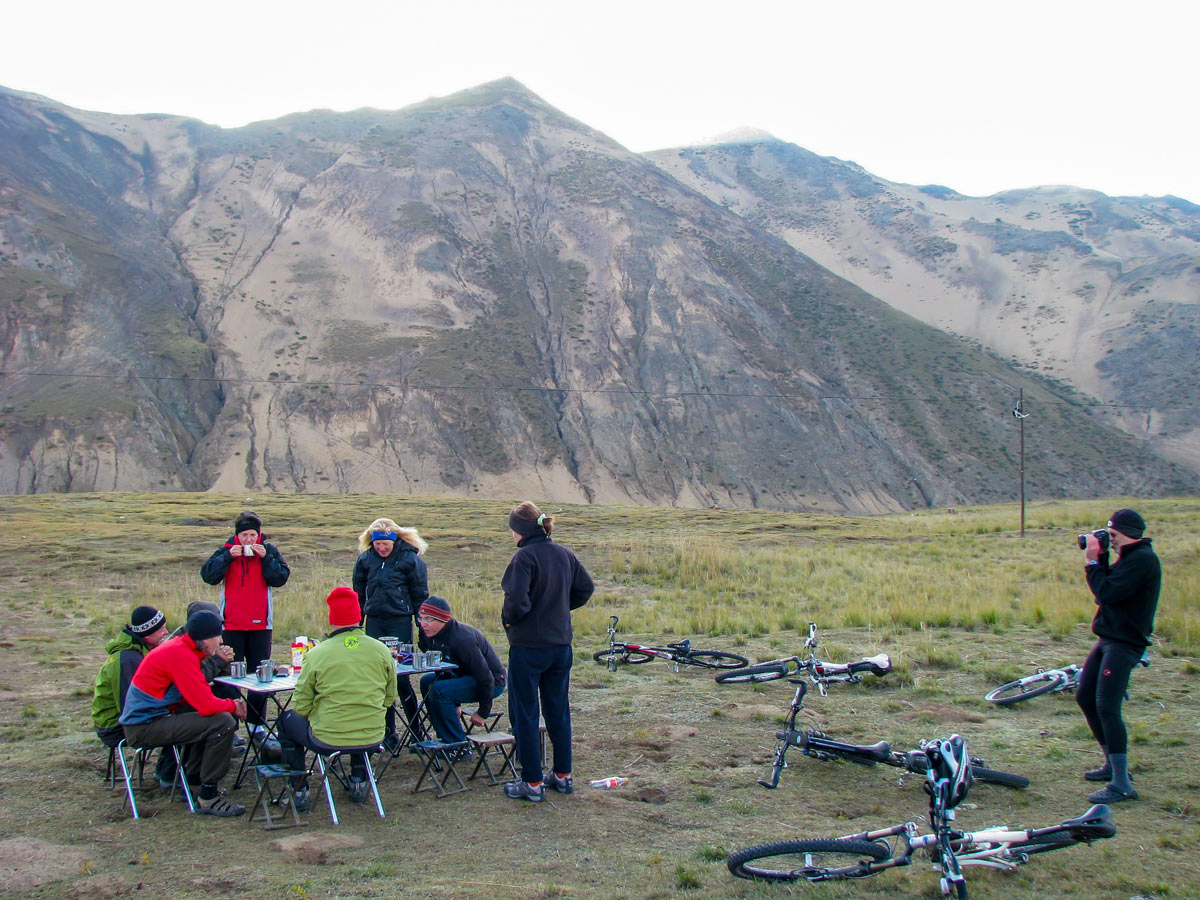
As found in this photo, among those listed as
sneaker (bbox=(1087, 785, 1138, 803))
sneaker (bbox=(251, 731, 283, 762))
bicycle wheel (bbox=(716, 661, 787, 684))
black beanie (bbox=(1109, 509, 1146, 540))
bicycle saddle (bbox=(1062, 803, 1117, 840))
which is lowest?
bicycle wheel (bbox=(716, 661, 787, 684))

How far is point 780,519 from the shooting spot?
4025cm

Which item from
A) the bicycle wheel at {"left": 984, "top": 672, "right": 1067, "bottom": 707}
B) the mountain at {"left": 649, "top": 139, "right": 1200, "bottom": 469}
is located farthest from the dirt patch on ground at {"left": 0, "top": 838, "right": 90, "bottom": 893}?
the mountain at {"left": 649, "top": 139, "right": 1200, "bottom": 469}

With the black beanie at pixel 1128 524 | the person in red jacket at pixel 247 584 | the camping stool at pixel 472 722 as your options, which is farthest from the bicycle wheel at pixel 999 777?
the person in red jacket at pixel 247 584

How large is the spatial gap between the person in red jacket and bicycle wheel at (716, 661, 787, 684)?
4995mm

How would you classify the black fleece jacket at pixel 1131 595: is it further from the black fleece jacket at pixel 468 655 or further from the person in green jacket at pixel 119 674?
the person in green jacket at pixel 119 674

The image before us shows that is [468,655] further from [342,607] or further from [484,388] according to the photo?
[484,388]

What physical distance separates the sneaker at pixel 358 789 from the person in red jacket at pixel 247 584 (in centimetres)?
157

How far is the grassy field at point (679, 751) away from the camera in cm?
513

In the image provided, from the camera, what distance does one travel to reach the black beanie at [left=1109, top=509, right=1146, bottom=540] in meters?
6.44

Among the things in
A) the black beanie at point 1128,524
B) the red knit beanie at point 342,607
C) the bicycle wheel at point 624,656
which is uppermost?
the black beanie at point 1128,524

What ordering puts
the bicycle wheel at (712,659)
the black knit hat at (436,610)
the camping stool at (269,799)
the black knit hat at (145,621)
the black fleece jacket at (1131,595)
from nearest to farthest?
the camping stool at (269,799) → the black fleece jacket at (1131,595) → the black knit hat at (145,621) → the black knit hat at (436,610) → the bicycle wheel at (712,659)

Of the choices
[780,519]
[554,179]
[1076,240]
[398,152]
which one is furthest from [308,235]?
[1076,240]

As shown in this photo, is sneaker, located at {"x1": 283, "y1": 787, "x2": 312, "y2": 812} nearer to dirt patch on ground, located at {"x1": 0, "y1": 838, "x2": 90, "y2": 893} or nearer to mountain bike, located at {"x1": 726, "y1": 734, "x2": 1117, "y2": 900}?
dirt patch on ground, located at {"x1": 0, "y1": 838, "x2": 90, "y2": 893}

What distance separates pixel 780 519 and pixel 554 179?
52340 millimetres
